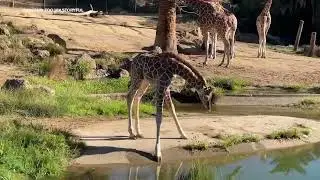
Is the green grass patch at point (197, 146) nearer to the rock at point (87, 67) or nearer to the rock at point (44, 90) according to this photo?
the rock at point (44, 90)

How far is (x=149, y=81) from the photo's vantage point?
1207 cm

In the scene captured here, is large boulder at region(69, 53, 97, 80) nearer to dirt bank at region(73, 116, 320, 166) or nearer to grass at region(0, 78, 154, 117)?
grass at region(0, 78, 154, 117)

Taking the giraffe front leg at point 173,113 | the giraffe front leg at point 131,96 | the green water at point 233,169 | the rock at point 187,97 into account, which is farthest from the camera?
the rock at point 187,97

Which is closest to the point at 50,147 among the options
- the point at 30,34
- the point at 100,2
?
the point at 30,34

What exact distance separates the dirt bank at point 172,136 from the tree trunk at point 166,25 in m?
7.18

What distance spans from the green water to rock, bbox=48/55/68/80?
24.5 ft

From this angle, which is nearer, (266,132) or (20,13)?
(266,132)

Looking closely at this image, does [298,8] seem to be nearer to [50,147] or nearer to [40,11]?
[40,11]

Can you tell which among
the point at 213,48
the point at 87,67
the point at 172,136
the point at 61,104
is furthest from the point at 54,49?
the point at 172,136

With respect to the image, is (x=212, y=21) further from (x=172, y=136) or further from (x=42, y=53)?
(x=172, y=136)

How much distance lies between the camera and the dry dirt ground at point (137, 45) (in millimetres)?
21172

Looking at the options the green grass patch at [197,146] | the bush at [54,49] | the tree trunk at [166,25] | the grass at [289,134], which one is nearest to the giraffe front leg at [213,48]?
the tree trunk at [166,25]

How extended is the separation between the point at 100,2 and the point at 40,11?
1042 centimetres

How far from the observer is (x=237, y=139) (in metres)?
12.9
